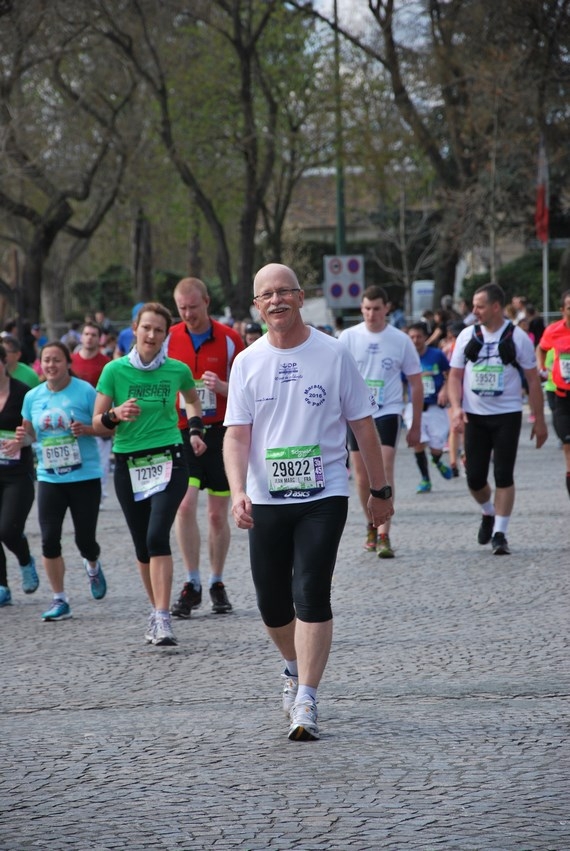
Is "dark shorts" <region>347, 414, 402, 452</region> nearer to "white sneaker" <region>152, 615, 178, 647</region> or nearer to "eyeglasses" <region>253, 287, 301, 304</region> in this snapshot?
"white sneaker" <region>152, 615, 178, 647</region>

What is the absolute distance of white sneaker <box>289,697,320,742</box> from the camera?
227 inches

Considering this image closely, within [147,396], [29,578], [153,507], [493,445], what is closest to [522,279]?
[493,445]

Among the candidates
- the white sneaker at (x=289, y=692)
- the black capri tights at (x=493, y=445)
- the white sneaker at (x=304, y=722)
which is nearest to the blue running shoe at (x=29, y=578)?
the black capri tights at (x=493, y=445)

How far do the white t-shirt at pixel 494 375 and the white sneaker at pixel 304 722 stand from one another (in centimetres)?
540

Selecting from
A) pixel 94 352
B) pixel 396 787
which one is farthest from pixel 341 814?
pixel 94 352

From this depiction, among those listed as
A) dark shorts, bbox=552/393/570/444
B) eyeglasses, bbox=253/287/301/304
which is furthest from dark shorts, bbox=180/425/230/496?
dark shorts, bbox=552/393/570/444

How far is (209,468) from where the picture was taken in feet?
30.0

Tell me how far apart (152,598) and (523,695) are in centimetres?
253

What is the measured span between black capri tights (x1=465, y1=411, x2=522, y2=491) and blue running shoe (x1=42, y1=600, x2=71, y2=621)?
135 inches

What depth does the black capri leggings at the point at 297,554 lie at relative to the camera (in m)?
5.89

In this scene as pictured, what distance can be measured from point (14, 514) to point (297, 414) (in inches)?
171

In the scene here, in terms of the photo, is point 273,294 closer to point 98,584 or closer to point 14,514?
point 98,584

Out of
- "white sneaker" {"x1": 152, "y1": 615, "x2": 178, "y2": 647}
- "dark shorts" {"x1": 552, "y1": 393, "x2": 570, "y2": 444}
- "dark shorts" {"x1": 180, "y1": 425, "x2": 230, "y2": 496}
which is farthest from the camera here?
"dark shorts" {"x1": 552, "y1": 393, "x2": 570, "y2": 444}

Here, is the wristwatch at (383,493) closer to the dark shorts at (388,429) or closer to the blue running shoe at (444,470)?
the dark shorts at (388,429)
